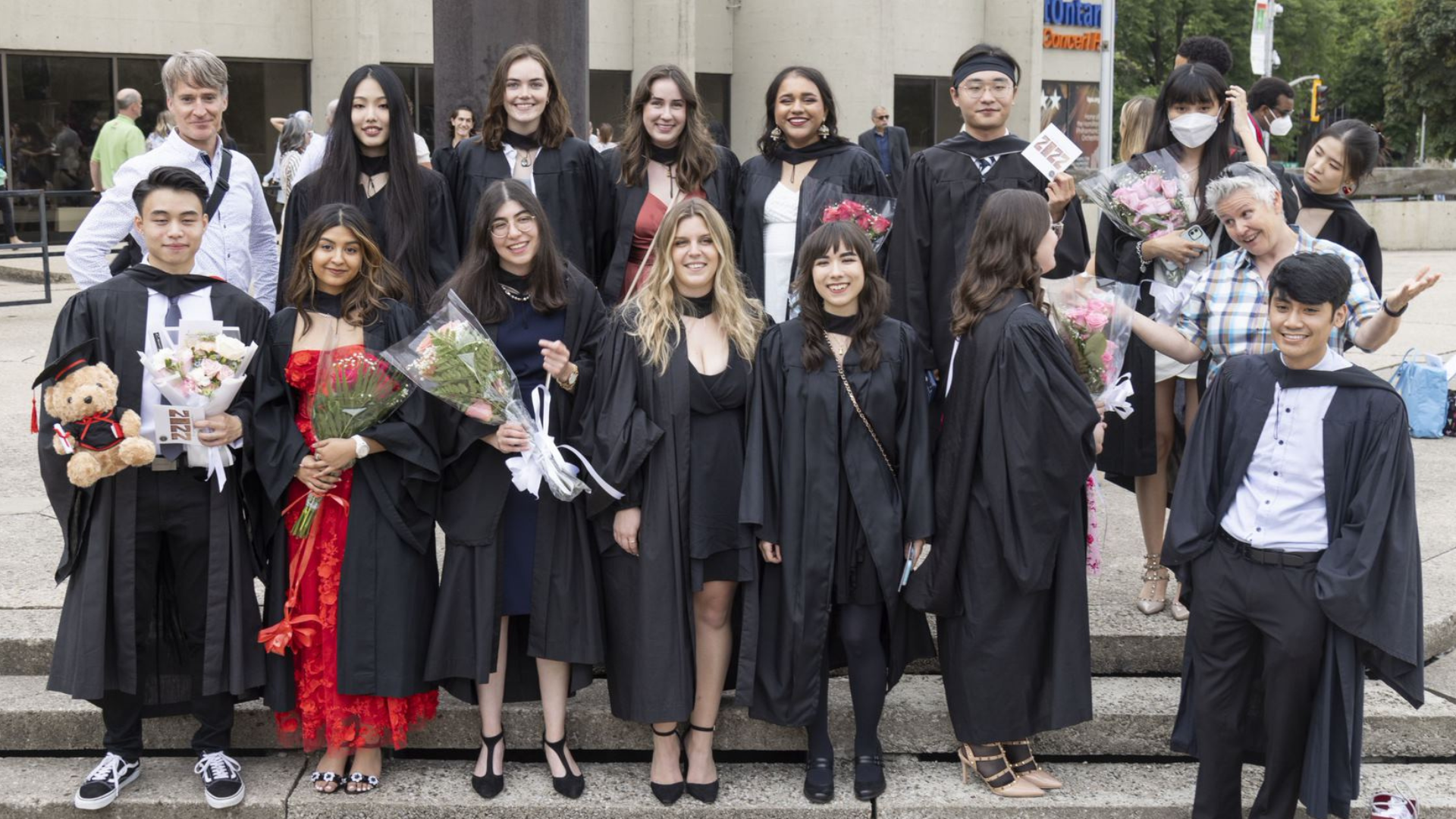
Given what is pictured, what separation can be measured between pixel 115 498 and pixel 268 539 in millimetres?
514

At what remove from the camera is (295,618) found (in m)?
4.60

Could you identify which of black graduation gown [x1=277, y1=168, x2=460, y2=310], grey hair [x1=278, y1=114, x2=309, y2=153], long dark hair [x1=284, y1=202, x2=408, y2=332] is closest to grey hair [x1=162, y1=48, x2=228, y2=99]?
black graduation gown [x1=277, y1=168, x2=460, y2=310]

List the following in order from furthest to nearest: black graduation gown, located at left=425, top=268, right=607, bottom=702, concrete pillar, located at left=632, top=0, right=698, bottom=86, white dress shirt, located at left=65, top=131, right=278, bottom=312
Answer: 1. concrete pillar, located at left=632, top=0, right=698, bottom=86
2. white dress shirt, located at left=65, top=131, right=278, bottom=312
3. black graduation gown, located at left=425, top=268, right=607, bottom=702

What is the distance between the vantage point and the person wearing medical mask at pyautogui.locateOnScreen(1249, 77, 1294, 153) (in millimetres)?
7898

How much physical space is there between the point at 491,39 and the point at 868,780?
3.70m

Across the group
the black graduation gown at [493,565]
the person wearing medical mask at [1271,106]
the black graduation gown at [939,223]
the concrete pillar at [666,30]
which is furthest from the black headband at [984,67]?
the concrete pillar at [666,30]

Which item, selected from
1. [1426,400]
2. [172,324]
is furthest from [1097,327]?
[1426,400]

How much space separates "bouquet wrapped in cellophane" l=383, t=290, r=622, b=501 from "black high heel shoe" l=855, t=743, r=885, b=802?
124cm

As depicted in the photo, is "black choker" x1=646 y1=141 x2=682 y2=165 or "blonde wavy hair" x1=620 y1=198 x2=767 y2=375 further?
"black choker" x1=646 y1=141 x2=682 y2=165

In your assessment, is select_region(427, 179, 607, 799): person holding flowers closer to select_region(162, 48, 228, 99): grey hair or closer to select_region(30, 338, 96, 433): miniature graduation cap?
select_region(30, 338, 96, 433): miniature graduation cap

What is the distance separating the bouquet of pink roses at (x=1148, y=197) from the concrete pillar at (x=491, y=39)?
2437 mm

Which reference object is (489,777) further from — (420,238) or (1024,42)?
(1024,42)

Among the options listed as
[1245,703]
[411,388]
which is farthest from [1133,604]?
[411,388]

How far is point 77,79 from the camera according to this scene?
20.6 meters
